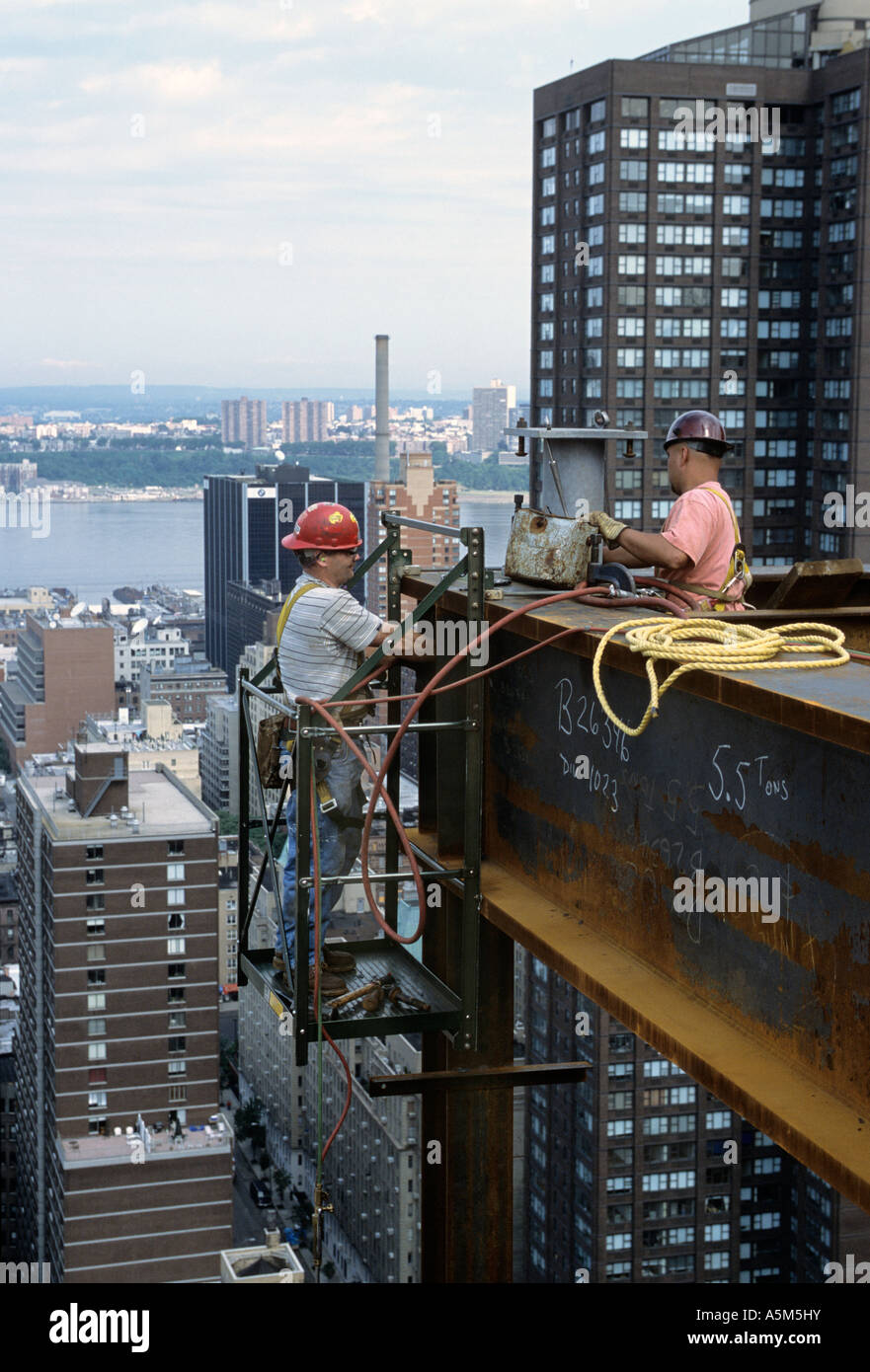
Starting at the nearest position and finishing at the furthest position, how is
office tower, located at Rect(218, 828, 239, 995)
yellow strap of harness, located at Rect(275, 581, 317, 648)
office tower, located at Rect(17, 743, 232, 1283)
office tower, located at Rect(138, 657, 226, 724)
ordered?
yellow strap of harness, located at Rect(275, 581, 317, 648) → office tower, located at Rect(17, 743, 232, 1283) → office tower, located at Rect(218, 828, 239, 995) → office tower, located at Rect(138, 657, 226, 724)

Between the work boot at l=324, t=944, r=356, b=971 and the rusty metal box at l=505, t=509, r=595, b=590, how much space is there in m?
1.44

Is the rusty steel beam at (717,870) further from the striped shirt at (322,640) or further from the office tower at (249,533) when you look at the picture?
the office tower at (249,533)

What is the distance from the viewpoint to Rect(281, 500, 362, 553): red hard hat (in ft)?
17.8

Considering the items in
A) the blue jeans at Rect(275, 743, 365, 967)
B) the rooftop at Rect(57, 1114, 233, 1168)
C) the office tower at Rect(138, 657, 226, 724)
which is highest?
the blue jeans at Rect(275, 743, 365, 967)

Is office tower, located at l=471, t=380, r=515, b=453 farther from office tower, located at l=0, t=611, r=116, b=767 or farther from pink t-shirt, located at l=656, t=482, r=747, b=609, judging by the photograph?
pink t-shirt, located at l=656, t=482, r=747, b=609

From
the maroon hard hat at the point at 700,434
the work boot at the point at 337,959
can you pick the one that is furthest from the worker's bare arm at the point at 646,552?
the work boot at the point at 337,959

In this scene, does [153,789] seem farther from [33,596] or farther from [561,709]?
[33,596]

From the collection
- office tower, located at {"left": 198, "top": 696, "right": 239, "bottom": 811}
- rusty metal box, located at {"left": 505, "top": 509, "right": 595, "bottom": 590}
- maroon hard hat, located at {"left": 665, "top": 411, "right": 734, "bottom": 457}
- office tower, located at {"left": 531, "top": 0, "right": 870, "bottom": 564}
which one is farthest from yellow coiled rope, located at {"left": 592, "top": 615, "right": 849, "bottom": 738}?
office tower, located at {"left": 198, "top": 696, "right": 239, "bottom": 811}

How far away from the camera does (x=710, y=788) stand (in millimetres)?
3873

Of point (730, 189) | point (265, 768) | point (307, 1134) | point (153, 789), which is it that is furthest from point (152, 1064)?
point (265, 768)

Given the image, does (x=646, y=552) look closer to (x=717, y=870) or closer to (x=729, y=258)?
(x=717, y=870)

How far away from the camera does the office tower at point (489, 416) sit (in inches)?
5684

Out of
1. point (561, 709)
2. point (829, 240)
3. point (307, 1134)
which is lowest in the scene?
point (307, 1134)

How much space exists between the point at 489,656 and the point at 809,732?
2132 mm
